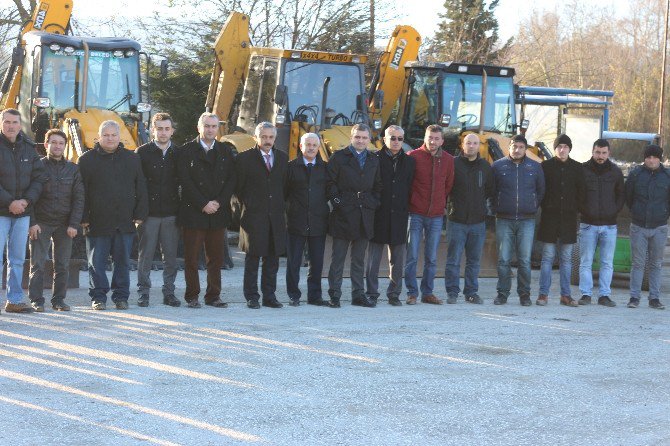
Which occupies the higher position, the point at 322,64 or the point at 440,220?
the point at 322,64

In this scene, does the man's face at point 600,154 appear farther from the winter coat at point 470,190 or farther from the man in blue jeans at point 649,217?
the winter coat at point 470,190

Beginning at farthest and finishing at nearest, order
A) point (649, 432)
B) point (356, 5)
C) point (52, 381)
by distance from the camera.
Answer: point (356, 5), point (52, 381), point (649, 432)

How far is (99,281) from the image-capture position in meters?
10.7

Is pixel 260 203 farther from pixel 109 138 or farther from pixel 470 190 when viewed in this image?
pixel 470 190

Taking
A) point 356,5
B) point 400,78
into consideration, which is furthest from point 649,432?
point 356,5

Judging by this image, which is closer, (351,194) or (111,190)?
(111,190)

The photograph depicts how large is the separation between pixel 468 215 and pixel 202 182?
3069mm

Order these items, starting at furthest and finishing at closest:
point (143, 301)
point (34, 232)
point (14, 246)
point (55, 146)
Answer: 1. point (143, 301)
2. point (55, 146)
3. point (34, 232)
4. point (14, 246)

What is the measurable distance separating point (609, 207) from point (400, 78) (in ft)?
30.0

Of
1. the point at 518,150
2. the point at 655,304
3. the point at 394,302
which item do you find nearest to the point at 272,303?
the point at 394,302

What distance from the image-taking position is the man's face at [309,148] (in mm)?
11430

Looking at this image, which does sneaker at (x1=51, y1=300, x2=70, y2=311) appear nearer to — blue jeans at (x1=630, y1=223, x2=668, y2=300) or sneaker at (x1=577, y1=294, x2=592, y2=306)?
sneaker at (x1=577, y1=294, x2=592, y2=306)

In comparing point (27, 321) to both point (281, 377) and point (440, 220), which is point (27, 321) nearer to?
point (281, 377)

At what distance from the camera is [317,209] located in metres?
11.5
